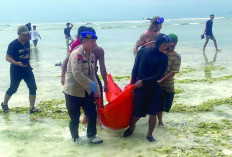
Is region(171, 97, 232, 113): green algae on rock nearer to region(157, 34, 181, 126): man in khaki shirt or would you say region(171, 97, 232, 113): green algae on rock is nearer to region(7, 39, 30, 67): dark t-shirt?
region(157, 34, 181, 126): man in khaki shirt

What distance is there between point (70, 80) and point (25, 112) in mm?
2531

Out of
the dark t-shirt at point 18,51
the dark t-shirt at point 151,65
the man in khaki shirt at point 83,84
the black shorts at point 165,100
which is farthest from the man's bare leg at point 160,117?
the dark t-shirt at point 18,51

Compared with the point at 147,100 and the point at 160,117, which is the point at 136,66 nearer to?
the point at 147,100

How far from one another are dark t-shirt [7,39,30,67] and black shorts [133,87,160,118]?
275 centimetres

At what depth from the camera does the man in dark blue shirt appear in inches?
197

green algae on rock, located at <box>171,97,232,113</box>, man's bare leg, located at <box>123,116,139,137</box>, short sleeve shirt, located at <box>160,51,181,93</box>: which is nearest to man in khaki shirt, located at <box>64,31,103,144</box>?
man's bare leg, located at <box>123,116,139,137</box>

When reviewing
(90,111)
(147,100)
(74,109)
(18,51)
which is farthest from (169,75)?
(18,51)

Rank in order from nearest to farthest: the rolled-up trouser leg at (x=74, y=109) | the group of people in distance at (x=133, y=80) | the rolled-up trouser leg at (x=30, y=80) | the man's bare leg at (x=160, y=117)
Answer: the group of people in distance at (x=133, y=80) → the rolled-up trouser leg at (x=74, y=109) → the man's bare leg at (x=160, y=117) → the rolled-up trouser leg at (x=30, y=80)

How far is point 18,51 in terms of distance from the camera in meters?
6.42

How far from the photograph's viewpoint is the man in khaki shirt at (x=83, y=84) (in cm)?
464

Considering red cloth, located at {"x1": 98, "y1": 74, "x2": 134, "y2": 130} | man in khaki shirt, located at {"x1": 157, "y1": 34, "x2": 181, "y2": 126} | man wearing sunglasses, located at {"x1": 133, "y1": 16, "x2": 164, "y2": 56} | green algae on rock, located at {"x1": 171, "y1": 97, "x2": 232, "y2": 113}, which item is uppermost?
man wearing sunglasses, located at {"x1": 133, "y1": 16, "x2": 164, "y2": 56}

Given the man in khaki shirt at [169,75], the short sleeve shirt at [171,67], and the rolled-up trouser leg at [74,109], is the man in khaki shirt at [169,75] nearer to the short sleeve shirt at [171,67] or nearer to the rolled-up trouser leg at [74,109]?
the short sleeve shirt at [171,67]

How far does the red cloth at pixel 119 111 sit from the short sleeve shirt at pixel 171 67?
29.4 inches

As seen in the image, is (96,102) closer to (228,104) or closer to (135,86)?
(135,86)
